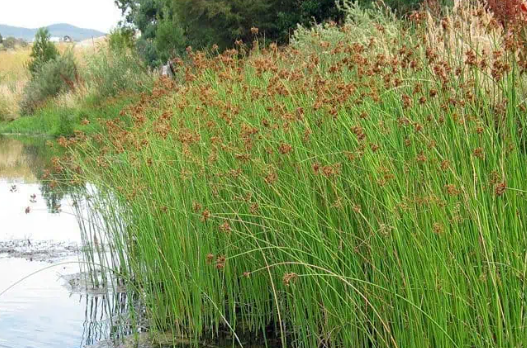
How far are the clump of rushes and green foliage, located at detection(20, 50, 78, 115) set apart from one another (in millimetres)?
21013

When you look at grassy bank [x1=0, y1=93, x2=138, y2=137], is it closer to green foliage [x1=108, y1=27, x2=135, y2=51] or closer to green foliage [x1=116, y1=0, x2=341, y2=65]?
green foliage [x1=116, y1=0, x2=341, y2=65]

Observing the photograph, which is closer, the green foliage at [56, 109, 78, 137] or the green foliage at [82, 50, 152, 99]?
the green foliage at [82, 50, 152, 99]

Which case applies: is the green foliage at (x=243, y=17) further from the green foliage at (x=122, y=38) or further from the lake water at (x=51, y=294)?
the lake water at (x=51, y=294)

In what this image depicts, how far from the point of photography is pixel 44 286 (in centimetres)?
717

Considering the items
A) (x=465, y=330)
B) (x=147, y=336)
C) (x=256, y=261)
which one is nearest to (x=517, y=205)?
(x=465, y=330)

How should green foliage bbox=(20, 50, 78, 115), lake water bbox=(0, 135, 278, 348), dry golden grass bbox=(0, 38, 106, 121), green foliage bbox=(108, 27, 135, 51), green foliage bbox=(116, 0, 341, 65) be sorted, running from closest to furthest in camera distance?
1. lake water bbox=(0, 135, 278, 348)
2. green foliage bbox=(116, 0, 341, 65)
3. dry golden grass bbox=(0, 38, 106, 121)
4. green foliage bbox=(20, 50, 78, 115)
5. green foliage bbox=(108, 27, 135, 51)

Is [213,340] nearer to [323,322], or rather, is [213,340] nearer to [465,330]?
[323,322]

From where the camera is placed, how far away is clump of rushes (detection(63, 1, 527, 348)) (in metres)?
3.58

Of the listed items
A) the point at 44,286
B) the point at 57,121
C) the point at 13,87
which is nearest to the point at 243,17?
the point at 57,121

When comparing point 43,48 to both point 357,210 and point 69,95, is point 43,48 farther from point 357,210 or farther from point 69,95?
point 357,210

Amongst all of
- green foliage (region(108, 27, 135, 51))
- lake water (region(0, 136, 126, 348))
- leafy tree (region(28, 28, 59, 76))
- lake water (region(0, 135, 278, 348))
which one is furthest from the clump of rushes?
green foliage (region(108, 27, 135, 51))

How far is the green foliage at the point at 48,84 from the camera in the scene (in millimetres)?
26969

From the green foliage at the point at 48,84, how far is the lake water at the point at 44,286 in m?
15.7

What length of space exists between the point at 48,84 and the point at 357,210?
81.5 feet
